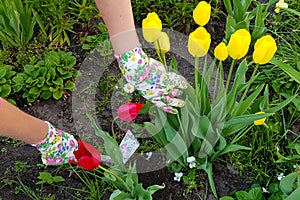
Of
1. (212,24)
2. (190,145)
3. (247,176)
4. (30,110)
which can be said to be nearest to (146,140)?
(190,145)

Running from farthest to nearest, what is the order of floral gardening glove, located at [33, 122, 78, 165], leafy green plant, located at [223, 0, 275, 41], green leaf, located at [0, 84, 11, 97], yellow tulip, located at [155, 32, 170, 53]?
green leaf, located at [0, 84, 11, 97] → leafy green plant, located at [223, 0, 275, 41] → floral gardening glove, located at [33, 122, 78, 165] → yellow tulip, located at [155, 32, 170, 53]

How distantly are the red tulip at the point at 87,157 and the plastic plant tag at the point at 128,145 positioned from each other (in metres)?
0.16

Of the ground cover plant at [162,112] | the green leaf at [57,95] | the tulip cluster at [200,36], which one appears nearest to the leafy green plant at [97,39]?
the ground cover plant at [162,112]

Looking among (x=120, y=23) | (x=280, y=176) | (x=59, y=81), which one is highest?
(x=120, y=23)

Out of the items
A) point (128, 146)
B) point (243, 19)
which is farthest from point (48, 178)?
point (243, 19)

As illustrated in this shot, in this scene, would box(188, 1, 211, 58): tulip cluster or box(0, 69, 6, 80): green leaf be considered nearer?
box(188, 1, 211, 58): tulip cluster

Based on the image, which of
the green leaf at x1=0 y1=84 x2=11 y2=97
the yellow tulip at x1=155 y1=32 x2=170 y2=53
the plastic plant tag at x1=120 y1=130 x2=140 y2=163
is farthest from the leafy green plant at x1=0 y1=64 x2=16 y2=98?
the yellow tulip at x1=155 y1=32 x2=170 y2=53

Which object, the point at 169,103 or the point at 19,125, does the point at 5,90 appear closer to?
the point at 19,125

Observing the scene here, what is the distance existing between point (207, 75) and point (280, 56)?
0.62m

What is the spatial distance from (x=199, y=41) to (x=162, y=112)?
344 mm

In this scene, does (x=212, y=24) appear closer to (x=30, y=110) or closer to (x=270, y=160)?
(x=270, y=160)

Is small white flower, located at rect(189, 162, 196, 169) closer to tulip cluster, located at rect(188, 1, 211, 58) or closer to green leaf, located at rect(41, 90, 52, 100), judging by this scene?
tulip cluster, located at rect(188, 1, 211, 58)

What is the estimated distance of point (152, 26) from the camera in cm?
126

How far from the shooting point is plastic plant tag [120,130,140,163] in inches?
65.7
